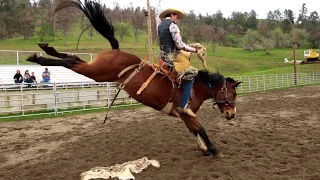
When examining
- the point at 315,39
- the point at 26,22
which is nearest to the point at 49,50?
the point at 26,22

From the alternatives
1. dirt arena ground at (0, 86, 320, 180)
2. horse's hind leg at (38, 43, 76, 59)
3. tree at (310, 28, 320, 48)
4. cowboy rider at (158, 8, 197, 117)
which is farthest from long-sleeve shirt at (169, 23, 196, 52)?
tree at (310, 28, 320, 48)

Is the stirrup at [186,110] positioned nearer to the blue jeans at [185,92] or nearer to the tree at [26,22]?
the blue jeans at [185,92]

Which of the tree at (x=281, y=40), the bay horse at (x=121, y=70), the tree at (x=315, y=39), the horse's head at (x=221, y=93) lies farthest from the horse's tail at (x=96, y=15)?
the tree at (x=315, y=39)

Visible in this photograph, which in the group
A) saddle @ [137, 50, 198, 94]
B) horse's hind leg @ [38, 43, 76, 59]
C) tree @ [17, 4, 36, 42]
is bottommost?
saddle @ [137, 50, 198, 94]

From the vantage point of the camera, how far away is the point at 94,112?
13.2m

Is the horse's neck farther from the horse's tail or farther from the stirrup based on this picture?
the horse's tail

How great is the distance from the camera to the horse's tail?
4689 millimetres

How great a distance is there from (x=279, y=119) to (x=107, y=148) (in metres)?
6.12

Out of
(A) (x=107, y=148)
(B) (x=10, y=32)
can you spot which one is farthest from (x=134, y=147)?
(B) (x=10, y=32)

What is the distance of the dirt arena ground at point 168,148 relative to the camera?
4656 mm

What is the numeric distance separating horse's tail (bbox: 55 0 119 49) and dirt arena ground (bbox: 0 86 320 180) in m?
2.37

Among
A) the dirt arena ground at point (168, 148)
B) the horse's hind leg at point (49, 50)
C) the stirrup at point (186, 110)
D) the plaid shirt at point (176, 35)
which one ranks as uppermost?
the plaid shirt at point (176, 35)

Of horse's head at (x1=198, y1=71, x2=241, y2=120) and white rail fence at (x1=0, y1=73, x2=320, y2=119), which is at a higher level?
horse's head at (x1=198, y1=71, x2=241, y2=120)

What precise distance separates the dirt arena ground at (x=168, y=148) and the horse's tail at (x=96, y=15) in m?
2.37
